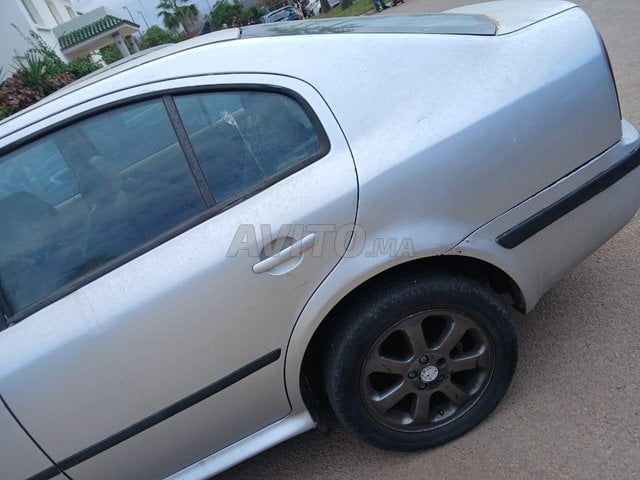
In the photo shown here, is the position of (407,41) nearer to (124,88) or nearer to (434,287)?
(434,287)

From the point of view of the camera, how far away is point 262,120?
1.77 meters

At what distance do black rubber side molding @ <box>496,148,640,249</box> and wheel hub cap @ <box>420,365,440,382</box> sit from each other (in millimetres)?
526

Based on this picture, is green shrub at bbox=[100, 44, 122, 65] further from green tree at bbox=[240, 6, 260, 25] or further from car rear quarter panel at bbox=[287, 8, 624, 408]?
car rear quarter panel at bbox=[287, 8, 624, 408]

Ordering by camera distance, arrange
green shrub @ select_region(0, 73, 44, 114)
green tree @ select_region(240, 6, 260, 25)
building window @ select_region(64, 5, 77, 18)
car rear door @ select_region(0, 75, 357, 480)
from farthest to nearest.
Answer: green tree @ select_region(240, 6, 260, 25)
building window @ select_region(64, 5, 77, 18)
green shrub @ select_region(0, 73, 44, 114)
car rear door @ select_region(0, 75, 357, 480)

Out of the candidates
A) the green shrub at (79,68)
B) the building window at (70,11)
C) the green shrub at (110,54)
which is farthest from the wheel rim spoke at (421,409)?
the building window at (70,11)

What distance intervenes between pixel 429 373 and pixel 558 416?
1.77 ft

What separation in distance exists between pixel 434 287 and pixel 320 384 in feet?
2.10

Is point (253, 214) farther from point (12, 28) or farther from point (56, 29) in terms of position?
point (56, 29)

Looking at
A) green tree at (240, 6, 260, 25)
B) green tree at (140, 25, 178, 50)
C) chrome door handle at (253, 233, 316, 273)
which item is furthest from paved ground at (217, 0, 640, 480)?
green tree at (140, 25, 178, 50)

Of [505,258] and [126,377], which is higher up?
[126,377]

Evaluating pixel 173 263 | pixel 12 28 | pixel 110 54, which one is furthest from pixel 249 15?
pixel 173 263

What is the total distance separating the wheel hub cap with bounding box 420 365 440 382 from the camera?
6.42 feet

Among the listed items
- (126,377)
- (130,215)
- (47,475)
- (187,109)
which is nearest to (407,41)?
(187,109)

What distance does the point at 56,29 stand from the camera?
2245cm
